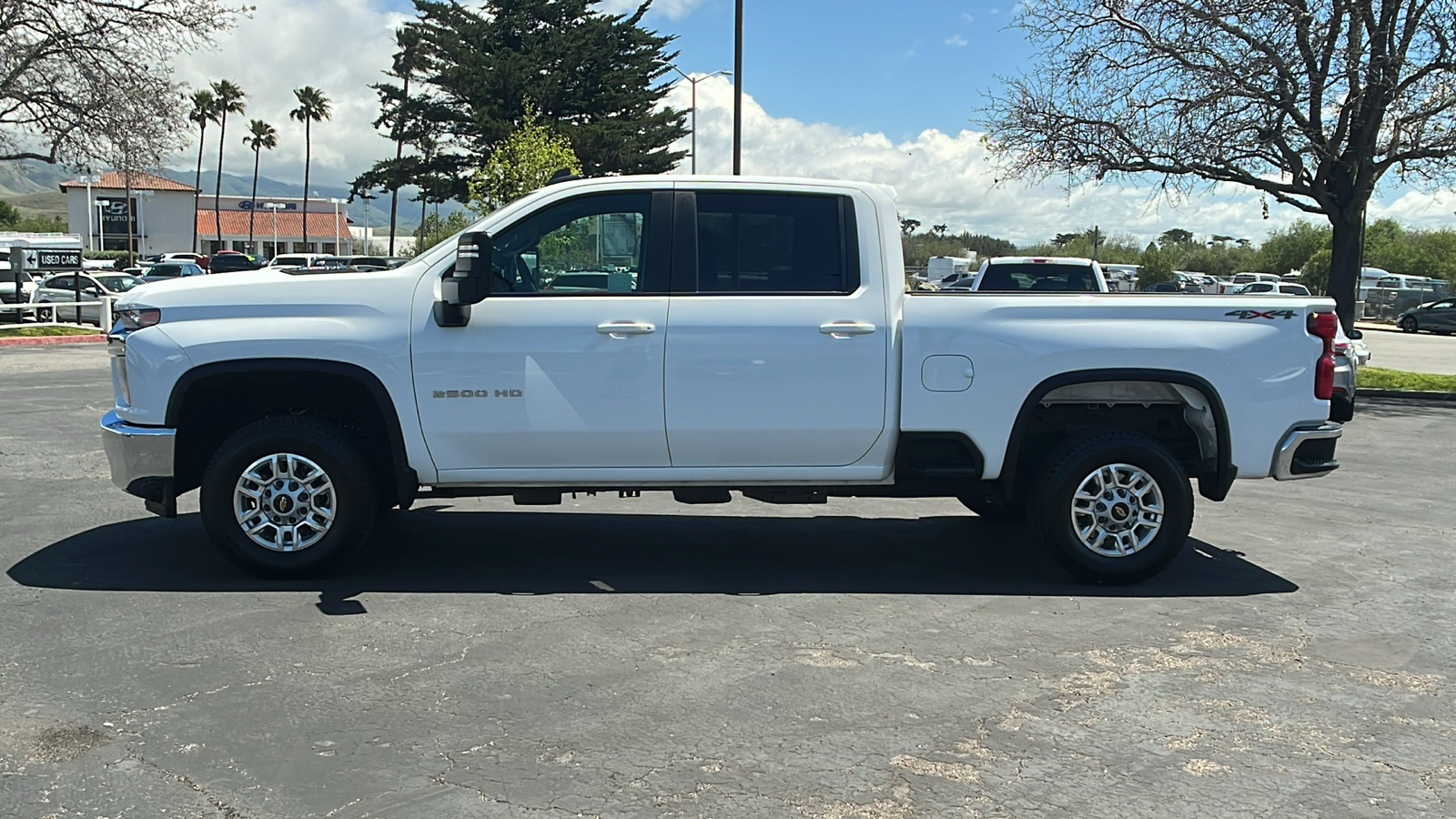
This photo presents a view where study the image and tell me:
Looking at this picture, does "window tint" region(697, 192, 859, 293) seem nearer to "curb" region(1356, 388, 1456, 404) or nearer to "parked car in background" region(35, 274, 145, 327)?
"curb" region(1356, 388, 1456, 404)

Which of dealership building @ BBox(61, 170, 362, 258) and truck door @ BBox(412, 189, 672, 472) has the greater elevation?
dealership building @ BBox(61, 170, 362, 258)

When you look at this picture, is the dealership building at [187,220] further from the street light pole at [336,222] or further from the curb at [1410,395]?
the curb at [1410,395]

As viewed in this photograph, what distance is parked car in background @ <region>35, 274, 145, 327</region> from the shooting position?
94.9 ft

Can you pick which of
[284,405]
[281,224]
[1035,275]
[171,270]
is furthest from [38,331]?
[281,224]

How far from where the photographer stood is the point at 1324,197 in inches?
741

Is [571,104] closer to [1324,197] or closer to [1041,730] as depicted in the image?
[1324,197]

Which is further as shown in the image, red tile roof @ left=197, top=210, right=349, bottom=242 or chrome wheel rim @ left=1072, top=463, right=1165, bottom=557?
red tile roof @ left=197, top=210, right=349, bottom=242

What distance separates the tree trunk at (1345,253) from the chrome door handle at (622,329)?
15945 millimetres

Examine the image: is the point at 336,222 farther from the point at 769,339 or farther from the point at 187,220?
the point at 769,339

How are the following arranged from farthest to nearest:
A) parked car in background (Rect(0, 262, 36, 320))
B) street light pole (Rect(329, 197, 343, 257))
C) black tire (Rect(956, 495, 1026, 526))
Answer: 1. street light pole (Rect(329, 197, 343, 257))
2. parked car in background (Rect(0, 262, 36, 320))
3. black tire (Rect(956, 495, 1026, 526))

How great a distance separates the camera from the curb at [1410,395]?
17438 millimetres

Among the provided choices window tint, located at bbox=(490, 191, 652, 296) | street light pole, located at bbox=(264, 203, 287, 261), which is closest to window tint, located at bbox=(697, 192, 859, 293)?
window tint, located at bbox=(490, 191, 652, 296)

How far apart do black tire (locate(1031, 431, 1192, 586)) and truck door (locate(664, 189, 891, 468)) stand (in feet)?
3.33

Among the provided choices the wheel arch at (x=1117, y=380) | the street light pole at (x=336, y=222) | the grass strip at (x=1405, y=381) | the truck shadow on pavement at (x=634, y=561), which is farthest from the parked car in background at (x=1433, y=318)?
the street light pole at (x=336, y=222)
